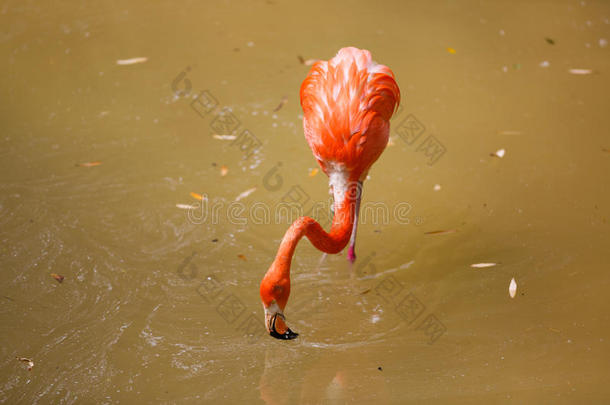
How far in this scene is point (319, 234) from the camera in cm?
286

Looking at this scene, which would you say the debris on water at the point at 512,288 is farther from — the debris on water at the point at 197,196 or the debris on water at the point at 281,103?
the debris on water at the point at 281,103

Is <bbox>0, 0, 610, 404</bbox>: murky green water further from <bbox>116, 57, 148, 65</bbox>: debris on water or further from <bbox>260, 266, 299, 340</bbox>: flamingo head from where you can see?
<bbox>260, 266, 299, 340</bbox>: flamingo head

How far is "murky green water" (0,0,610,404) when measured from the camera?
287 centimetres

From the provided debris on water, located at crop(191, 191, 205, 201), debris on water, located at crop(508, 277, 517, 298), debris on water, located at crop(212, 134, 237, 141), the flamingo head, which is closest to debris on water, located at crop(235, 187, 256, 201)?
debris on water, located at crop(191, 191, 205, 201)

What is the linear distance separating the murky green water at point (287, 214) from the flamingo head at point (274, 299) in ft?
0.98

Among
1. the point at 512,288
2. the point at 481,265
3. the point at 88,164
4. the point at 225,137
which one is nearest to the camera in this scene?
the point at 512,288

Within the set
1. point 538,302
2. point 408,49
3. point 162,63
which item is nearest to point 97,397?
point 538,302

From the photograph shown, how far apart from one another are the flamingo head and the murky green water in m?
0.30

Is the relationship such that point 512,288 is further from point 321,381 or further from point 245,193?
point 245,193

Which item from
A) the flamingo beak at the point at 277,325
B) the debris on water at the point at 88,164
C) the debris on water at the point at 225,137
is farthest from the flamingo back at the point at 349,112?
the debris on water at the point at 88,164

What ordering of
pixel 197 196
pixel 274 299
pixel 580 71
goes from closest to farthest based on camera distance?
pixel 274 299 < pixel 197 196 < pixel 580 71

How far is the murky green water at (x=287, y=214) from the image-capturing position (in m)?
2.87

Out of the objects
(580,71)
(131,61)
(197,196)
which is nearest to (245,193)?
(197,196)

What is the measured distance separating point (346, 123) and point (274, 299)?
1.03m
